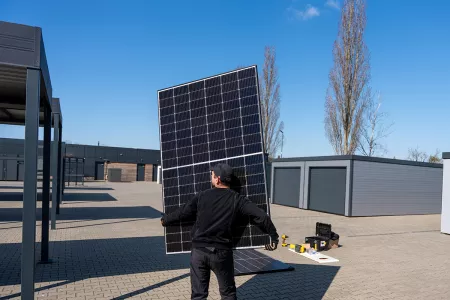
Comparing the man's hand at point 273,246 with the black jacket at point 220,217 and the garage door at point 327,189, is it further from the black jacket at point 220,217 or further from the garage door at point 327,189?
the garage door at point 327,189

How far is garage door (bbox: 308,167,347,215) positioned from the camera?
18469 mm

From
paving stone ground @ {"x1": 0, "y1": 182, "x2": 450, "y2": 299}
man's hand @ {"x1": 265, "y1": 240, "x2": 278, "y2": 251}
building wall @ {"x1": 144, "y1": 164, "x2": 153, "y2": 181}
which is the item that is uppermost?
man's hand @ {"x1": 265, "y1": 240, "x2": 278, "y2": 251}

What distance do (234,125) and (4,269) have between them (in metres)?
5.53

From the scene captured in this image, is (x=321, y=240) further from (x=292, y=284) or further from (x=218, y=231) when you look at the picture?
(x=218, y=231)

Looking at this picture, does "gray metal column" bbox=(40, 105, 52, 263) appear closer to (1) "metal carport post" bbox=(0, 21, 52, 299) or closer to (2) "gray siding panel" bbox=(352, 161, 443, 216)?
(1) "metal carport post" bbox=(0, 21, 52, 299)

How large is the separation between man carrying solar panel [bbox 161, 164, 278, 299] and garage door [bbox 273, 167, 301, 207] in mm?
18213

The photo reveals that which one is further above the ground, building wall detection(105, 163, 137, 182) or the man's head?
the man's head

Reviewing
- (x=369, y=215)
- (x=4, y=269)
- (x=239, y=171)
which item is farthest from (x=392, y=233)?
(x=4, y=269)

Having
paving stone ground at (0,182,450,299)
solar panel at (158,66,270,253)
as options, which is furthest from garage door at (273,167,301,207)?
solar panel at (158,66,270,253)

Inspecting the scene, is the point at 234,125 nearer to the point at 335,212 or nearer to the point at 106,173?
the point at 335,212

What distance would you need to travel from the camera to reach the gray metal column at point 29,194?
15.6ft

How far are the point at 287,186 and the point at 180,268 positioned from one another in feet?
52.6

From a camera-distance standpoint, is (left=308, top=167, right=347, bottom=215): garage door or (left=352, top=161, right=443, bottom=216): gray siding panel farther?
(left=308, top=167, right=347, bottom=215): garage door

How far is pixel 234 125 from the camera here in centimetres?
582
